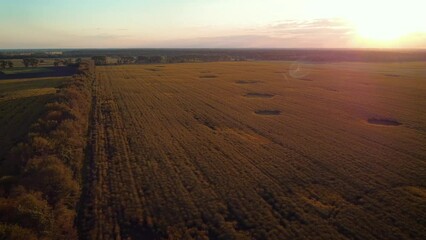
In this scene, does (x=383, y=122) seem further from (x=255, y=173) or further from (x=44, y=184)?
(x=44, y=184)

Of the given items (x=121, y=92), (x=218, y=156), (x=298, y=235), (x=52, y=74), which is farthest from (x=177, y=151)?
(x=52, y=74)

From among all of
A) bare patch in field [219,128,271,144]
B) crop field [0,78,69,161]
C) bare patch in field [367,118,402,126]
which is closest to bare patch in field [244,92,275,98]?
bare patch in field [367,118,402,126]

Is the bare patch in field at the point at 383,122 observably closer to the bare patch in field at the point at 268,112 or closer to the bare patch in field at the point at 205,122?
the bare patch in field at the point at 268,112

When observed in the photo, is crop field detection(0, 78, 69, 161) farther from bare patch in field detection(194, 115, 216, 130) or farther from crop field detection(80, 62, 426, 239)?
bare patch in field detection(194, 115, 216, 130)

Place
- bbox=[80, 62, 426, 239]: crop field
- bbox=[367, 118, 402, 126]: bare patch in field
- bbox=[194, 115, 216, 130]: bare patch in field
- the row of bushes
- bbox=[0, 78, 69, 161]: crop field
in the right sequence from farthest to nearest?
1. bbox=[367, 118, 402, 126]: bare patch in field
2. bbox=[194, 115, 216, 130]: bare patch in field
3. bbox=[0, 78, 69, 161]: crop field
4. bbox=[80, 62, 426, 239]: crop field
5. the row of bushes

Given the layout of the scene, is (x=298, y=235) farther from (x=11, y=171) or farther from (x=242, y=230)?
(x=11, y=171)

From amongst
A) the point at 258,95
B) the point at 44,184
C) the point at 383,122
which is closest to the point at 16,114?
the point at 44,184

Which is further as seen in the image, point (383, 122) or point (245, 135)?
point (383, 122)
